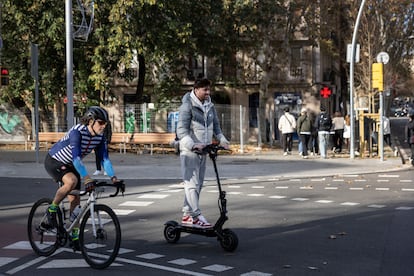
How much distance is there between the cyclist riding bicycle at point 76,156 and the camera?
6.47 metres

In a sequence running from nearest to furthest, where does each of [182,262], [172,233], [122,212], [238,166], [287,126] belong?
[182,262] → [172,233] → [122,212] → [238,166] → [287,126]

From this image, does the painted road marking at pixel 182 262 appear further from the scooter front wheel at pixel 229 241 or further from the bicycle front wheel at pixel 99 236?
the bicycle front wheel at pixel 99 236

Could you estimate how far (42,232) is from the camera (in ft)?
23.2

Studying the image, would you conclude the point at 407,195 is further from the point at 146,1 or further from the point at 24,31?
the point at 24,31

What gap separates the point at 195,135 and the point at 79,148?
1.59 m

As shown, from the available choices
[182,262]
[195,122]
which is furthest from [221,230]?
[195,122]

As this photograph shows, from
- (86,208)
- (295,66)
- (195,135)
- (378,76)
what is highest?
(295,66)

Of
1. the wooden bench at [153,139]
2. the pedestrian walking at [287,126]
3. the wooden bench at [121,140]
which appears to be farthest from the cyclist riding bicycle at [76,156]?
the wooden bench at [121,140]

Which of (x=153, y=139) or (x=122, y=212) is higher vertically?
(x=153, y=139)

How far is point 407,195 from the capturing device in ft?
41.6

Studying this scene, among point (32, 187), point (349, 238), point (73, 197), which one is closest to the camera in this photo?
point (73, 197)

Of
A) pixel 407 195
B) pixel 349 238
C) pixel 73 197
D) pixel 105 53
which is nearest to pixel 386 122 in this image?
pixel 105 53

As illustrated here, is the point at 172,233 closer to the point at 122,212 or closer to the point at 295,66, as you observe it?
the point at 122,212

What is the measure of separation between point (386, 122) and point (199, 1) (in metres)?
9.54
